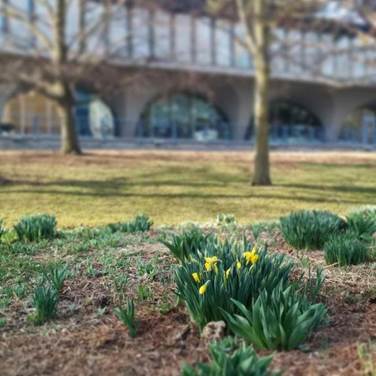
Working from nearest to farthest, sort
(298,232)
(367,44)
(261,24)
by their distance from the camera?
(298,232) → (261,24) → (367,44)

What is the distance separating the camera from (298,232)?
5.71 meters

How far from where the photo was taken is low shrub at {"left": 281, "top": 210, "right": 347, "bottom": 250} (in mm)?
5703

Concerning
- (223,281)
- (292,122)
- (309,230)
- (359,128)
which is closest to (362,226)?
(309,230)

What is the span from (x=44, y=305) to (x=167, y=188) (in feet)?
33.0

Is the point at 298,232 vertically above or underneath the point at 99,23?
underneath

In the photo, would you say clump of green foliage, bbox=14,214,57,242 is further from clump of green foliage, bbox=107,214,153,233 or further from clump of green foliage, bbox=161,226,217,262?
clump of green foliage, bbox=161,226,217,262

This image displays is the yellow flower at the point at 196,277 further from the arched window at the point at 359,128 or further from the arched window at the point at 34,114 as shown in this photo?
the arched window at the point at 359,128

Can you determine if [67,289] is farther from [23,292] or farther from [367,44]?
[367,44]

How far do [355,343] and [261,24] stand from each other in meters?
11.6

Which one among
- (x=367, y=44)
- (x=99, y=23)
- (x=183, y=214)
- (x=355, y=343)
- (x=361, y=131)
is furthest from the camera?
(x=361, y=131)

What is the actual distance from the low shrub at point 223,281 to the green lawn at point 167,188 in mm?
6024

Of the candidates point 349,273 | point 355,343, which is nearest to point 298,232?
point 349,273

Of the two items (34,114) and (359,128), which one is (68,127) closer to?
(34,114)

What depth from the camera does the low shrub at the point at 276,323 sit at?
305cm
